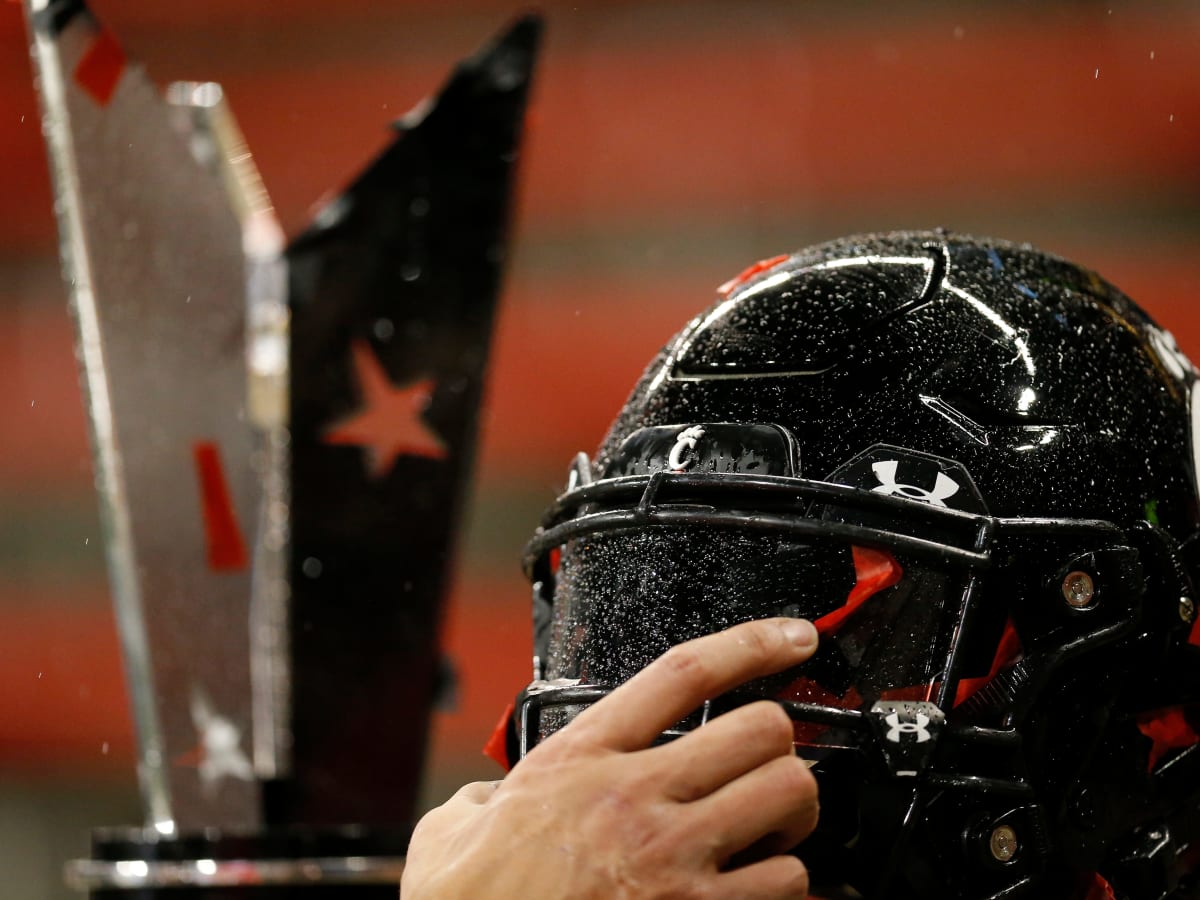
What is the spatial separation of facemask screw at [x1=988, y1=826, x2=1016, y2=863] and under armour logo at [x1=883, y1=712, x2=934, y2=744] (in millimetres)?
90

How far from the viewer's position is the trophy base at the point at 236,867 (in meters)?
1.33

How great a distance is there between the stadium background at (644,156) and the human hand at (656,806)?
841 millimetres

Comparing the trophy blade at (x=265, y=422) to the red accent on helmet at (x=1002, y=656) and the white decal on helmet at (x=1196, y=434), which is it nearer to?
the red accent on helmet at (x=1002, y=656)

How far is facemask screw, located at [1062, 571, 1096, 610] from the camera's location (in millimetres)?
837

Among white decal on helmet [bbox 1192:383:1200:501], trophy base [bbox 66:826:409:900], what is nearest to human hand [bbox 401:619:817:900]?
white decal on helmet [bbox 1192:383:1200:501]

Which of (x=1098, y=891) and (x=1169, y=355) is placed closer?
(x=1098, y=891)

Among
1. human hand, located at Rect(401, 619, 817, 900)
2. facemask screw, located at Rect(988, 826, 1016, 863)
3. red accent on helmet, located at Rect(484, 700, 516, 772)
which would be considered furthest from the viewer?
red accent on helmet, located at Rect(484, 700, 516, 772)

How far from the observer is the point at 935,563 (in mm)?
811

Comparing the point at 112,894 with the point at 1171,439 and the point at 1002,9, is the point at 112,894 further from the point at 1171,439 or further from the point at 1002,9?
the point at 1002,9

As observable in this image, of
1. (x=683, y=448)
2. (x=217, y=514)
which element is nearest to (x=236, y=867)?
(x=217, y=514)

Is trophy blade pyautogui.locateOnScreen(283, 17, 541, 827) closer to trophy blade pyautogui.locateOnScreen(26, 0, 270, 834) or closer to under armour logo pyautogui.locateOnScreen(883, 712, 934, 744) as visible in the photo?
trophy blade pyautogui.locateOnScreen(26, 0, 270, 834)

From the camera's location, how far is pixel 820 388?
893 mm

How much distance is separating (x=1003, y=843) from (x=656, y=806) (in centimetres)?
26

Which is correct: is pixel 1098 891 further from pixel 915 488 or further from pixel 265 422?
pixel 265 422
